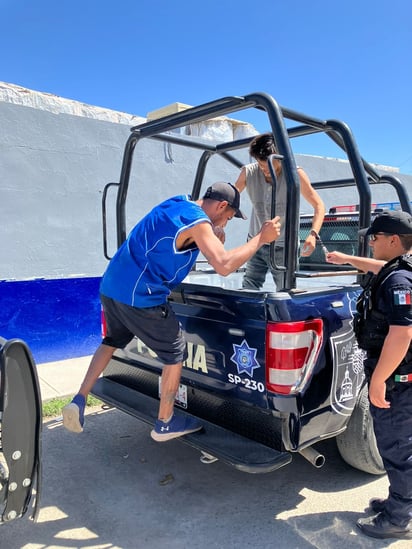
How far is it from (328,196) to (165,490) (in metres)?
8.70

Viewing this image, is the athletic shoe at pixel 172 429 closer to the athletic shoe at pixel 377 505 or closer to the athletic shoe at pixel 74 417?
the athletic shoe at pixel 74 417

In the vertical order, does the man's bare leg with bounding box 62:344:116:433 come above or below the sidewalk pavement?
above

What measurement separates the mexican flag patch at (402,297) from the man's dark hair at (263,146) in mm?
1478

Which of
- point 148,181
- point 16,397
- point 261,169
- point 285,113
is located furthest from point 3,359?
point 148,181

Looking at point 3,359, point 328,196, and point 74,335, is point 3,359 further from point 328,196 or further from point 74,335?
point 328,196

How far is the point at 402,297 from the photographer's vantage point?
2.29 m

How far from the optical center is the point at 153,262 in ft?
8.96

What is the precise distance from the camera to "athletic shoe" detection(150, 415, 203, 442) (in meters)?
2.82

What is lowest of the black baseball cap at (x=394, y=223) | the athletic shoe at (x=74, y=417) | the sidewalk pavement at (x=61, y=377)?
the sidewalk pavement at (x=61, y=377)

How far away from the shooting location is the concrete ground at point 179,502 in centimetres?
263

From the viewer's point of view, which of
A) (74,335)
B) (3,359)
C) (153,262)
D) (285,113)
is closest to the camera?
(3,359)

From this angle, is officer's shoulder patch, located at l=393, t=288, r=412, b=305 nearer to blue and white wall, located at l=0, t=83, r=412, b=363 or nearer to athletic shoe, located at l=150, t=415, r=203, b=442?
athletic shoe, located at l=150, t=415, r=203, b=442

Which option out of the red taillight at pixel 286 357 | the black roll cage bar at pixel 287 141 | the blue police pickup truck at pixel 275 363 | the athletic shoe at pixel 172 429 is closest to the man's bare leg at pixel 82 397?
→ the blue police pickup truck at pixel 275 363

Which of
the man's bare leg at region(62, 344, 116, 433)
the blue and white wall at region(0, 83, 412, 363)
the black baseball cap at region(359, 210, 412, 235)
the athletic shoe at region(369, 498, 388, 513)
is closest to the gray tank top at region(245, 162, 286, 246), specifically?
the black baseball cap at region(359, 210, 412, 235)
